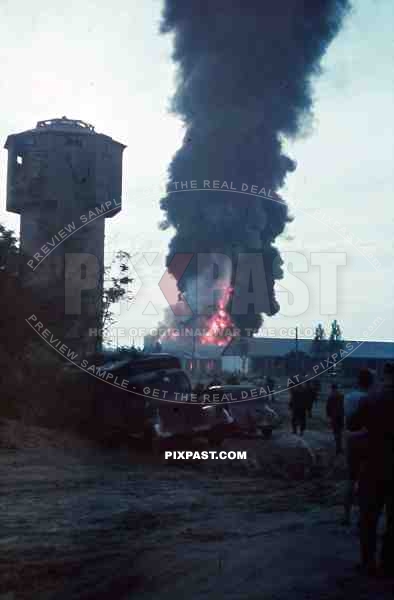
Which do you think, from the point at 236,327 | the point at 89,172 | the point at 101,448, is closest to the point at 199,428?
the point at 101,448

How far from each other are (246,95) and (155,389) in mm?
28416

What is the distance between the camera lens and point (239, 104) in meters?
39.7

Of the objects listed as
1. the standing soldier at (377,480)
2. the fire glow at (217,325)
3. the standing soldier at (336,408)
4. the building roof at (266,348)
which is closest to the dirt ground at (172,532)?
the standing soldier at (377,480)

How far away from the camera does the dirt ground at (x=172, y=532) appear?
5.51 meters

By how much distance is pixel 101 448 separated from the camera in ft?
51.5

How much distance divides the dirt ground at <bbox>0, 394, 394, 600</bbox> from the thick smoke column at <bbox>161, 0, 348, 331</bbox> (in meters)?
25.5

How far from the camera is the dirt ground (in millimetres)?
5508

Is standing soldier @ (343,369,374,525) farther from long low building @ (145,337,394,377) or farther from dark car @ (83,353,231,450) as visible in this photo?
long low building @ (145,337,394,377)

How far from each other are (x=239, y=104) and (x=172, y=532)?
→ 3485 centimetres

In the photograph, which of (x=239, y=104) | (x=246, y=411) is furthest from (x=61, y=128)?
(x=246, y=411)

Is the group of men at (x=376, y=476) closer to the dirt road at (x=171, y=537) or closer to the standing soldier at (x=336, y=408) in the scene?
the dirt road at (x=171, y=537)

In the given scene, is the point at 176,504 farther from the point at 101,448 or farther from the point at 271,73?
the point at 271,73

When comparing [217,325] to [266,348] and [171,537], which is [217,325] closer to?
[266,348]

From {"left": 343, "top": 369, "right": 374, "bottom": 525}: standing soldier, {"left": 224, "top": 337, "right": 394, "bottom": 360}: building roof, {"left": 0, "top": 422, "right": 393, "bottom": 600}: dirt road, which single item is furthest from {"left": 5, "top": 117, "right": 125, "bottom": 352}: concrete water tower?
{"left": 343, "top": 369, "right": 374, "bottom": 525}: standing soldier
